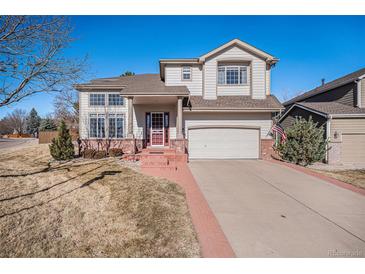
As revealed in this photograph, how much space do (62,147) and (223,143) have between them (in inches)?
405

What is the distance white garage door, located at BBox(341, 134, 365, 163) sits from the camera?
11.3 meters

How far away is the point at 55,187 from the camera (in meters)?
6.13

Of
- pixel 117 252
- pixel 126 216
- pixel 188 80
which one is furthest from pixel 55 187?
pixel 188 80

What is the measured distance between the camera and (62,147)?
1112cm

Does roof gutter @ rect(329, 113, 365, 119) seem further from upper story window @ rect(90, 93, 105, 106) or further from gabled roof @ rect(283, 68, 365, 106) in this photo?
upper story window @ rect(90, 93, 105, 106)

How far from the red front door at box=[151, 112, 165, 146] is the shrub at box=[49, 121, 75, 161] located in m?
5.26

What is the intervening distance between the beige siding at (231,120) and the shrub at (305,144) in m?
1.67

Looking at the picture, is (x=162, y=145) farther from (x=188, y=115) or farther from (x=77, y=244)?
(x=77, y=244)

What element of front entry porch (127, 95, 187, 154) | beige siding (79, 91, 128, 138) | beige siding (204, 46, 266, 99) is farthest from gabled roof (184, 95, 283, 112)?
beige siding (79, 91, 128, 138)

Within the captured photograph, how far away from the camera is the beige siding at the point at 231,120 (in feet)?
38.2

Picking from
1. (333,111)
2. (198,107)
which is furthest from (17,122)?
(333,111)

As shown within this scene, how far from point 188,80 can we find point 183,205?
1002 centimetres

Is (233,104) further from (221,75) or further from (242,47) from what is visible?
(242,47)

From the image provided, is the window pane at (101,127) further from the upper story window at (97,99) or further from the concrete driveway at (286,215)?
the concrete driveway at (286,215)
